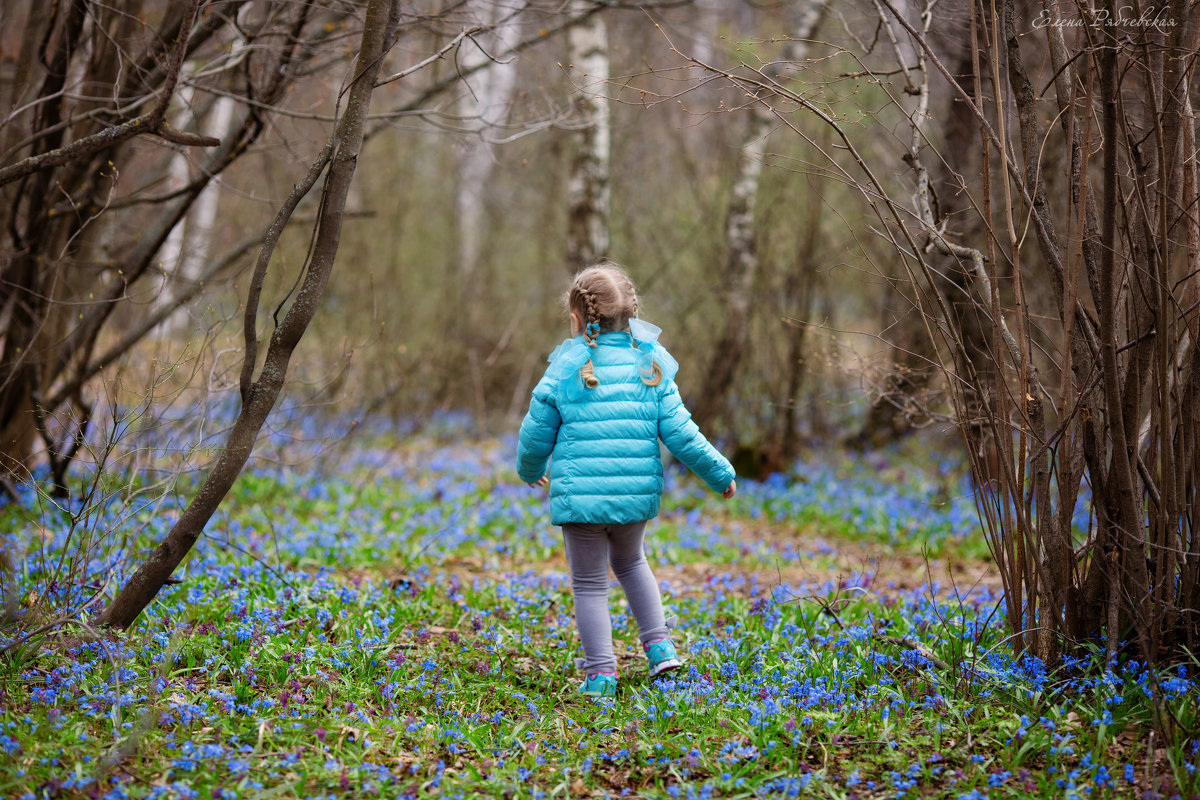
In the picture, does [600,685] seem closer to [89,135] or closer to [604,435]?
[604,435]

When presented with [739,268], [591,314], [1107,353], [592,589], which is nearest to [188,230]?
[739,268]

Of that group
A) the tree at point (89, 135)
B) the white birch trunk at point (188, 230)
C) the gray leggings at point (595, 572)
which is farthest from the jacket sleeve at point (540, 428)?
the tree at point (89, 135)

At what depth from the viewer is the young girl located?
3.25m

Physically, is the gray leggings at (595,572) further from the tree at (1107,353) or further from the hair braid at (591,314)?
the tree at (1107,353)

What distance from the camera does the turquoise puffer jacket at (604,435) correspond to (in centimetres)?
324

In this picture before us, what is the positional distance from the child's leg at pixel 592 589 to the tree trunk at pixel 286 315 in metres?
1.21

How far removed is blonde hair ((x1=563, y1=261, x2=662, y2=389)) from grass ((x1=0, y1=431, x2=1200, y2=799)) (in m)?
1.22

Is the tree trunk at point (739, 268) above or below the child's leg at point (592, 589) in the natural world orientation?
above

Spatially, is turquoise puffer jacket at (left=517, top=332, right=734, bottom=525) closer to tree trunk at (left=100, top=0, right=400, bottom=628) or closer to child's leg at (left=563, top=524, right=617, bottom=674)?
child's leg at (left=563, top=524, right=617, bottom=674)

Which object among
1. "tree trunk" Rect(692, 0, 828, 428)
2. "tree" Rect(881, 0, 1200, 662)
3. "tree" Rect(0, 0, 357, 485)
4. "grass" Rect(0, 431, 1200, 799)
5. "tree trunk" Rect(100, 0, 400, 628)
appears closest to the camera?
"grass" Rect(0, 431, 1200, 799)

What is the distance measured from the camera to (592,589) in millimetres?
3326

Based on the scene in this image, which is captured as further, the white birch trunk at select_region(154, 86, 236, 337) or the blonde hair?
the white birch trunk at select_region(154, 86, 236, 337)

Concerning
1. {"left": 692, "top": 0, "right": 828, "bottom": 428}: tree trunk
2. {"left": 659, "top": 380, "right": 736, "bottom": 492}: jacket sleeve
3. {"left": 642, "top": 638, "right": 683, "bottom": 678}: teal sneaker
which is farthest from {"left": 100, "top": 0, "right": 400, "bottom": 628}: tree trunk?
{"left": 692, "top": 0, "right": 828, "bottom": 428}: tree trunk

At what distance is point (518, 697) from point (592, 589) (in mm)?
472
